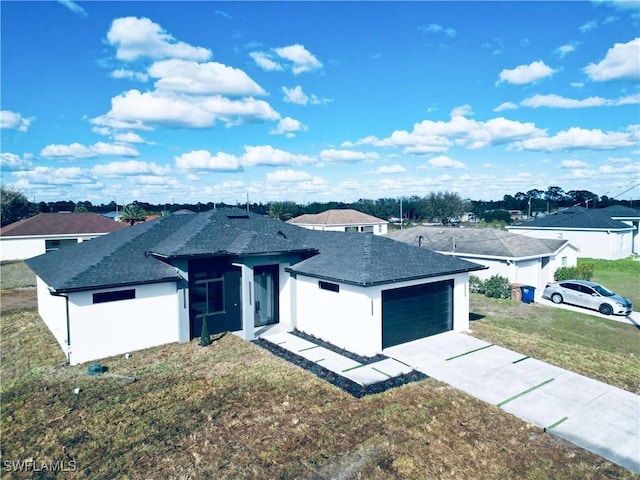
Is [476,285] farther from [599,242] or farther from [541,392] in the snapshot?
[599,242]

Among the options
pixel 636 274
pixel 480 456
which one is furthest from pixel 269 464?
pixel 636 274

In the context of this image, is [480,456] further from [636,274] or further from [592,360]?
[636,274]

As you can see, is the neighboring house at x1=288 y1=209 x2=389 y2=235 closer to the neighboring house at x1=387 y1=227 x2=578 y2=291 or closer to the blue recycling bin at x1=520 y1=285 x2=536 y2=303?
the neighboring house at x1=387 y1=227 x2=578 y2=291

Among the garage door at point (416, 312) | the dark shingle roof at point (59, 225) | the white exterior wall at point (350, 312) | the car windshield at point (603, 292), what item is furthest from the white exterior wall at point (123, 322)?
the dark shingle roof at point (59, 225)

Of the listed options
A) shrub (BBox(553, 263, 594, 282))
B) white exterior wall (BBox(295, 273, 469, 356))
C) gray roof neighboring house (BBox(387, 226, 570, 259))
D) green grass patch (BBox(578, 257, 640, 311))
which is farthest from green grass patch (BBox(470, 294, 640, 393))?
shrub (BBox(553, 263, 594, 282))

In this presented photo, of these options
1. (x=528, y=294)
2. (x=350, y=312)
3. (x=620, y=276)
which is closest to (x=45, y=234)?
(x=350, y=312)

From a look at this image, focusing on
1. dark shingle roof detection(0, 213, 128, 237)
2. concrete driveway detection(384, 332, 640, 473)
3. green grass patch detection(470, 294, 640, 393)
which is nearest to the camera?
concrete driveway detection(384, 332, 640, 473)

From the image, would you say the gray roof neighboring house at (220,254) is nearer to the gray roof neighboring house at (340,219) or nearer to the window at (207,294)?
the window at (207,294)

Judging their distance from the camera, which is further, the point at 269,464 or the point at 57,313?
the point at 57,313
